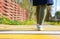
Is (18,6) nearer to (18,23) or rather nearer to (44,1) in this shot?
(18,23)

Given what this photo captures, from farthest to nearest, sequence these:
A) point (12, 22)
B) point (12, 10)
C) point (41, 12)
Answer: point (12, 10)
point (12, 22)
point (41, 12)

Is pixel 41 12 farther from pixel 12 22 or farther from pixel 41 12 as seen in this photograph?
pixel 12 22

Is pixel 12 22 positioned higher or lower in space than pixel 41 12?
lower

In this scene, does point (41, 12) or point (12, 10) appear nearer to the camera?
point (41, 12)

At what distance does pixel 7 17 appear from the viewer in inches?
101

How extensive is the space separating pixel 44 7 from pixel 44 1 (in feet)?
0.31

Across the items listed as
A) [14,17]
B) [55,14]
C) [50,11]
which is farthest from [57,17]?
[14,17]

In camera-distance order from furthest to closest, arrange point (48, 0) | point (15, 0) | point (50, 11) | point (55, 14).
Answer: point (15, 0) < point (55, 14) < point (50, 11) < point (48, 0)

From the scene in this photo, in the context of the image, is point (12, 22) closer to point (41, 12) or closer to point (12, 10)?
point (12, 10)

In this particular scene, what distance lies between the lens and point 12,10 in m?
2.62

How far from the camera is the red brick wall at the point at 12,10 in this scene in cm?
253

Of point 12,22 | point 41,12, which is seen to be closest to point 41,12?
point 41,12

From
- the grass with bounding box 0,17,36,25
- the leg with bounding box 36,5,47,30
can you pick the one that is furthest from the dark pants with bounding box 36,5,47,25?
the grass with bounding box 0,17,36,25

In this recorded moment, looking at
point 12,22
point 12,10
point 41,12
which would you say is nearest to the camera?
point 41,12
